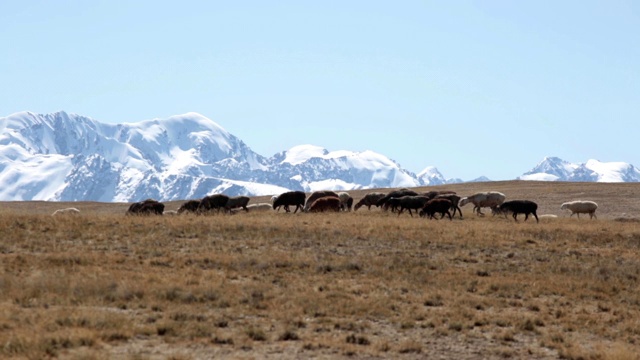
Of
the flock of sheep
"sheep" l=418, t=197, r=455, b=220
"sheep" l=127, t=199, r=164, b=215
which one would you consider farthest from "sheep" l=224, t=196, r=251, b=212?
"sheep" l=418, t=197, r=455, b=220

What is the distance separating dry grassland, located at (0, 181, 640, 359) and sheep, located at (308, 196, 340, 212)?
32.7ft

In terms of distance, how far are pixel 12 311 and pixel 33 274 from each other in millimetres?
3812

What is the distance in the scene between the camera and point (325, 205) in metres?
43.6

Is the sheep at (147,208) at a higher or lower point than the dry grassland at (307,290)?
higher

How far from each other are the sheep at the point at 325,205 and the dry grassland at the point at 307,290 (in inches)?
392

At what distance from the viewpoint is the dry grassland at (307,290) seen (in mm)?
14242

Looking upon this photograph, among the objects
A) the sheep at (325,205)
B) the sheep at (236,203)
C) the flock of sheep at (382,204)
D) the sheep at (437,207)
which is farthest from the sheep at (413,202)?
the sheep at (236,203)

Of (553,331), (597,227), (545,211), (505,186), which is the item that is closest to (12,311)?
(553,331)

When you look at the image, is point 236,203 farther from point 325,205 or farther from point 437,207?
point 437,207

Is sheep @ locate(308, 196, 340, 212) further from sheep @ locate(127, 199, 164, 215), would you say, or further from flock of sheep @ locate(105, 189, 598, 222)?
sheep @ locate(127, 199, 164, 215)

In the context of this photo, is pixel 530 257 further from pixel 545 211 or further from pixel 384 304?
pixel 545 211

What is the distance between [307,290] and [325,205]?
24.7 meters

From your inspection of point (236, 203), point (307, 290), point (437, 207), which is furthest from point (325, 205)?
point (307, 290)

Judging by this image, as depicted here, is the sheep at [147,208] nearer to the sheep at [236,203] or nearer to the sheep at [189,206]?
the sheep at [189,206]
